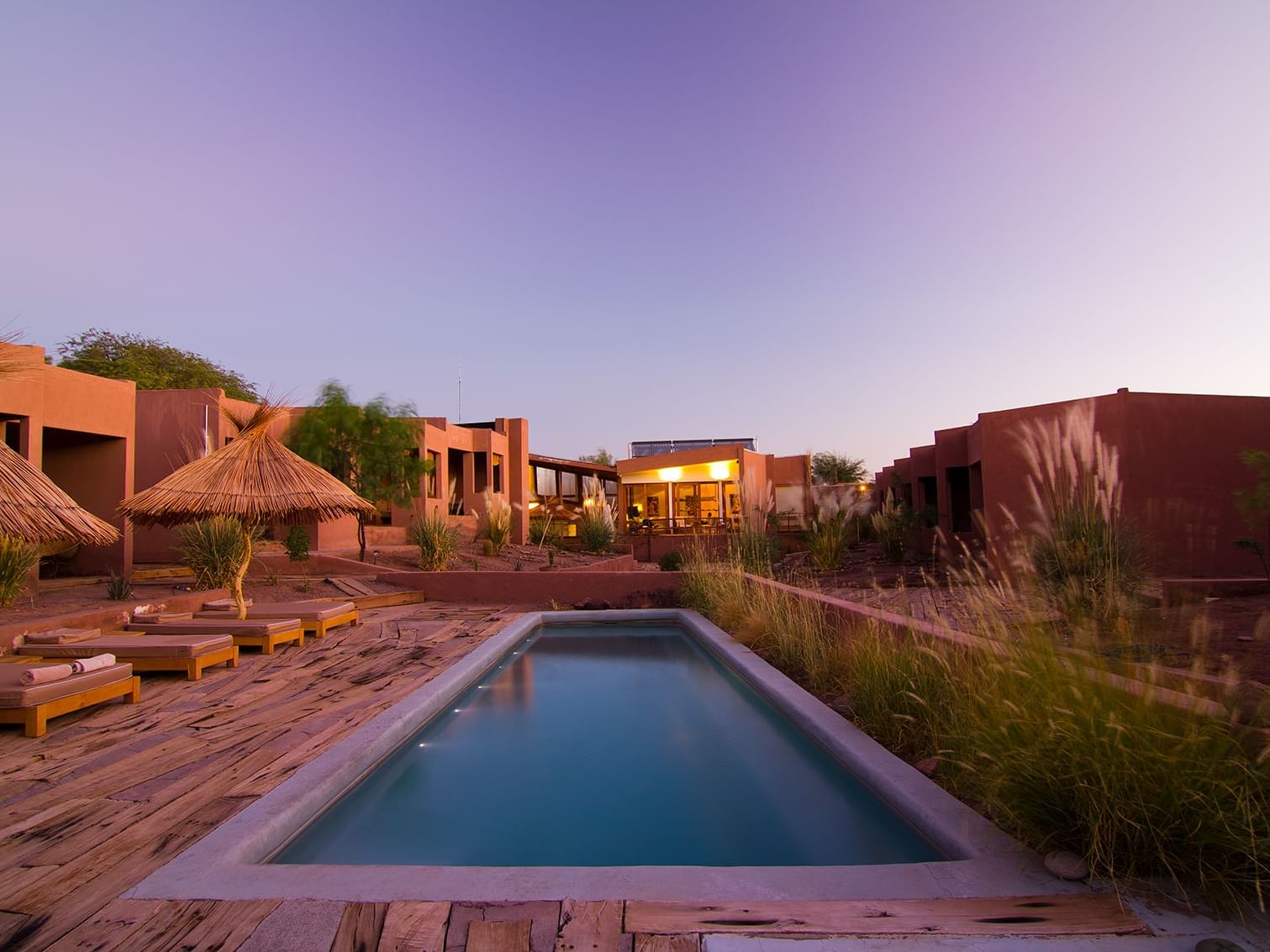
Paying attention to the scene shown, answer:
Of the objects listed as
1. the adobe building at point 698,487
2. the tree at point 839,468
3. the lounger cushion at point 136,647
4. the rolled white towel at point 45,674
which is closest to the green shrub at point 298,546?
the lounger cushion at point 136,647

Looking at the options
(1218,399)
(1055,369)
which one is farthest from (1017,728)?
(1055,369)

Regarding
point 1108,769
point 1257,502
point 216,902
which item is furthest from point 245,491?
point 1257,502

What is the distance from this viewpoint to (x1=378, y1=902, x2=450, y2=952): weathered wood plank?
1822 millimetres

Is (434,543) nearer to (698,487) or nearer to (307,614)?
(307,614)

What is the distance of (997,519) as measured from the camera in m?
11.8

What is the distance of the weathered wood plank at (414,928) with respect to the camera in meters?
1.82

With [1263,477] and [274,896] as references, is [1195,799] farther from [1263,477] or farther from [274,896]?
[1263,477]

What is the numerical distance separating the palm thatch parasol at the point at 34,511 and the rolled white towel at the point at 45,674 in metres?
1.98

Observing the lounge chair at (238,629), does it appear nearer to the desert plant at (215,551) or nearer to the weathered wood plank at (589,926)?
the desert plant at (215,551)

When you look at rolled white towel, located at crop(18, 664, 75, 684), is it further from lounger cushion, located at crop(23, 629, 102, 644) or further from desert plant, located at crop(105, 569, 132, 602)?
desert plant, located at crop(105, 569, 132, 602)

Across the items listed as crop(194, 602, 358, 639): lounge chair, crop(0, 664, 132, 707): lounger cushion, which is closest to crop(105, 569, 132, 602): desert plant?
crop(194, 602, 358, 639): lounge chair

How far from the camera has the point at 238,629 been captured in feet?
21.0

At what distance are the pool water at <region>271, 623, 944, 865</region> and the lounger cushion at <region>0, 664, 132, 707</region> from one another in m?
1.94

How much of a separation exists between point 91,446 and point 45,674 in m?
8.49
